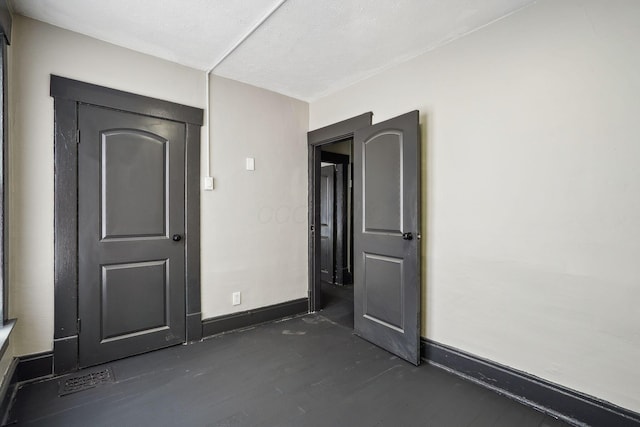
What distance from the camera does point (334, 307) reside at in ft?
12.2

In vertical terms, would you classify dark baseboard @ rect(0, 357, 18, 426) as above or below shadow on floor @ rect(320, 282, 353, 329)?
above

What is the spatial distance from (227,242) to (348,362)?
154 centimetres

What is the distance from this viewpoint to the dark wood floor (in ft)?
5.60

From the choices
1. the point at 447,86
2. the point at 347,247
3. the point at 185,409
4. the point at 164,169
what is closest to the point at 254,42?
the point at 164,169

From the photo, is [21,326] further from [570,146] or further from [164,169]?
[570,146]

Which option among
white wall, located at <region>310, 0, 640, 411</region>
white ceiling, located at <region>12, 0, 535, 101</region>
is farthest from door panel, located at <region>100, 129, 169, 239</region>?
white wall, located at <region>310, 0, 640, 411</region>

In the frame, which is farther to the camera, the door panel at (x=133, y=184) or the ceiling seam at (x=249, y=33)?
the door panel at (x=133, y=184)

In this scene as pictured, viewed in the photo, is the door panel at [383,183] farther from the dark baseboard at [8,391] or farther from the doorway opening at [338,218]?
the dark baseboard at [8,391]

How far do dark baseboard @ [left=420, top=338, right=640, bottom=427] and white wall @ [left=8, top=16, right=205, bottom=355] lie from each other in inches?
114

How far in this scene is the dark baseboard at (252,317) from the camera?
2.82 meters

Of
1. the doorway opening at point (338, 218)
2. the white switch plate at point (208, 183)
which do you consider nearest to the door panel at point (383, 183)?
the white switch plate at point (208, 183)

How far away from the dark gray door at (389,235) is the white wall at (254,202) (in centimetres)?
84

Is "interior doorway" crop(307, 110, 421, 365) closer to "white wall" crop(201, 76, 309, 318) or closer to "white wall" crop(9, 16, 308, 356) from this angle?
"white wall" crop(201, 76, 309, 318)

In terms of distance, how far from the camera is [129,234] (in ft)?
7.91
